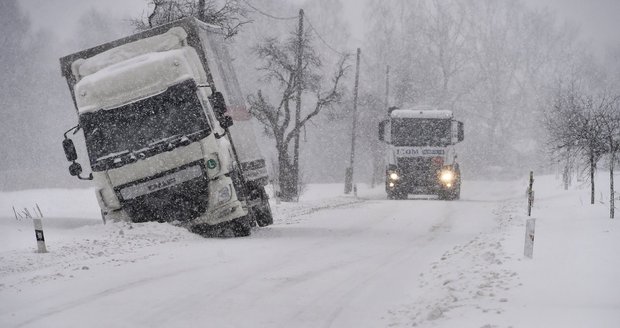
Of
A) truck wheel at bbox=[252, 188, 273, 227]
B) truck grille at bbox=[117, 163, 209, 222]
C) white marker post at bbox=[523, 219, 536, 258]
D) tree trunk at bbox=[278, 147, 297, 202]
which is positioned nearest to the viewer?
white marker post at bbox=[523, 219, 536, 258]

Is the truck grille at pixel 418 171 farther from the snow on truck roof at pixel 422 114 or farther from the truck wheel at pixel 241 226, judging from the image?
the truck wheel at pixel 241 226

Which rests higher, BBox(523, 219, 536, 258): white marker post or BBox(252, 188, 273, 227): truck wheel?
BBox(523, 219, 536, 258): white marker post

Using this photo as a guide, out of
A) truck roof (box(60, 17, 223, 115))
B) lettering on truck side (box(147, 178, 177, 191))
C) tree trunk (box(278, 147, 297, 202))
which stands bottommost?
tree trunk (box(278, 147, 297, 202))

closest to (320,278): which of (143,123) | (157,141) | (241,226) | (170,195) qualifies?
(170,195)

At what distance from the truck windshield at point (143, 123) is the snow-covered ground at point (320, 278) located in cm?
147

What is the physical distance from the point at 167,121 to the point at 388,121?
14.3 meters

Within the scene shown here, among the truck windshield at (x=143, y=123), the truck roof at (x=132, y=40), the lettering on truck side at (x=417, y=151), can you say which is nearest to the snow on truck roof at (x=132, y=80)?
the truck windshield at (x=143, y=123)

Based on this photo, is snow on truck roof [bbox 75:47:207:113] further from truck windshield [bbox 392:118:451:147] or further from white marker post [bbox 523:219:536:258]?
truck windshield [bbox 392:118:451:147]

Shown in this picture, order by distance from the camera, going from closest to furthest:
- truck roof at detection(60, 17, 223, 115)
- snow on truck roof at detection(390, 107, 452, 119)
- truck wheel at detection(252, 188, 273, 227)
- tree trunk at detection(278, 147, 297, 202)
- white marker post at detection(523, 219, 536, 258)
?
white marker post at detection(523, 219, 536, 258) → truck roof at detection(60, 17, 223, 115) → truck wheel at detection(252, 188, 273, 227) → snow on truck roof at detection(390, 107, 452, 119) → tree trunk at detection(278, 147, 297, 202)

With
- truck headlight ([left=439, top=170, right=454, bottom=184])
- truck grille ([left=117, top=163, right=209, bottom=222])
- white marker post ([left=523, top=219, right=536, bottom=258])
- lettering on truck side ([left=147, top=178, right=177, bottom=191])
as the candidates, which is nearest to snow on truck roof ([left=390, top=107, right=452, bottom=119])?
truck headlight ([left=439, top=170, right=454, bottom=184])

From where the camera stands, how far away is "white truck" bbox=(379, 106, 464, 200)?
23.8m

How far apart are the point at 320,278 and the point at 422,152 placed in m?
16.6

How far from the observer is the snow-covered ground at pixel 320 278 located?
18.8ft

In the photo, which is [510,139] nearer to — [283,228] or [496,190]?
[496,190]
